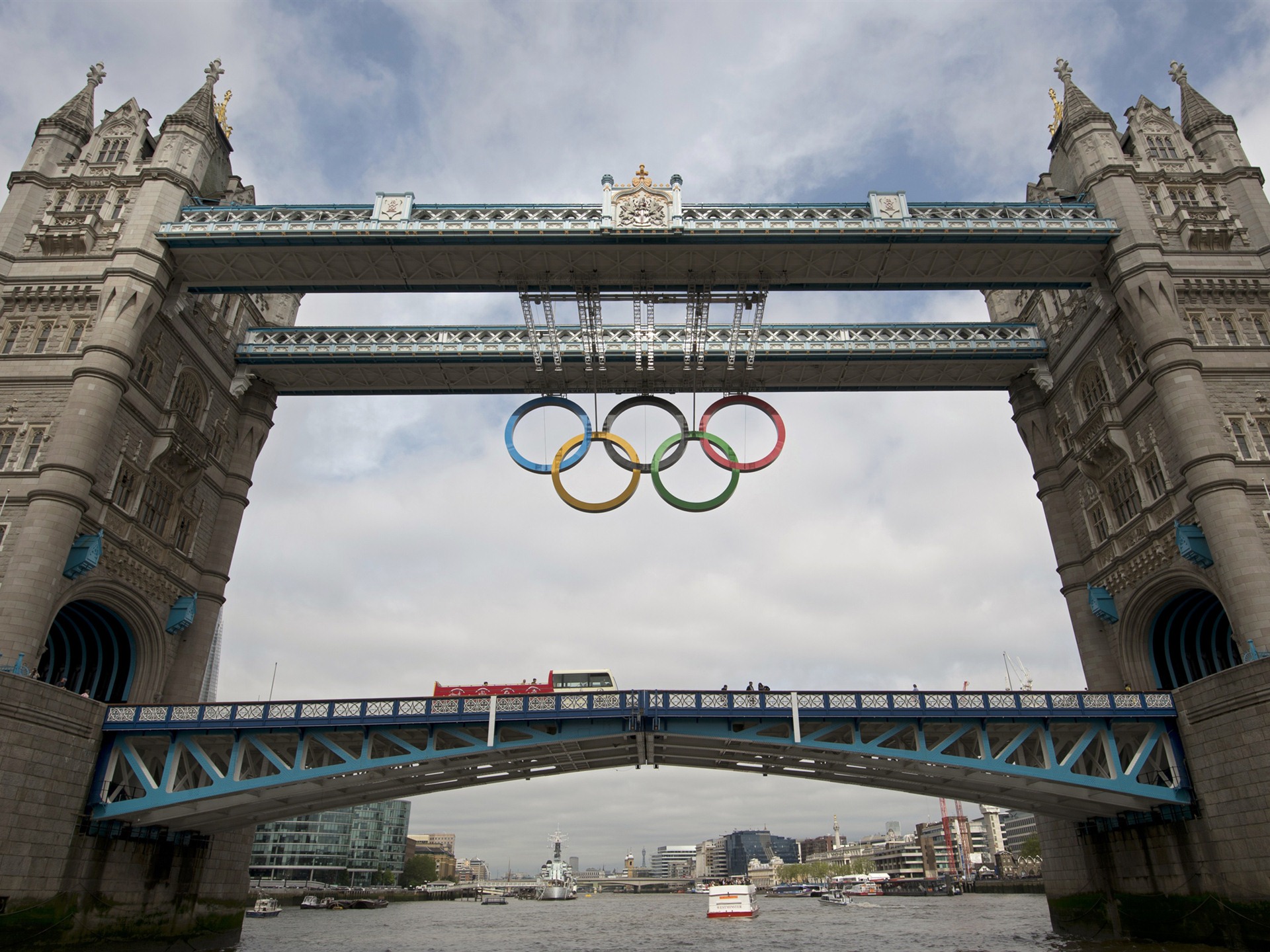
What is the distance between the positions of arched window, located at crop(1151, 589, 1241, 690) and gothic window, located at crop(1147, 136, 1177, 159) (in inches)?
963

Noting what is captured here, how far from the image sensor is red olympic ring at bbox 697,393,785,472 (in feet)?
149

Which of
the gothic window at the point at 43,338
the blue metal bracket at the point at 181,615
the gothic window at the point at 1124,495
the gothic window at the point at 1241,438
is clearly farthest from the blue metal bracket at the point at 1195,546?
the gothic window at the point at 43,338

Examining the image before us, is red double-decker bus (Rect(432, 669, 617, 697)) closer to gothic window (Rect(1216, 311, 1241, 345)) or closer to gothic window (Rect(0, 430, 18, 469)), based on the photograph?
gothic window (Rect(0, 430, 18, 469))

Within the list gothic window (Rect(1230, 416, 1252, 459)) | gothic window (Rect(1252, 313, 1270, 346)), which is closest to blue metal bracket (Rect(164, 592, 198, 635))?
gothic window (Rect(1230, 416, 1252, 459))

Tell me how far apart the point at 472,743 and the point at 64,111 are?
133ft

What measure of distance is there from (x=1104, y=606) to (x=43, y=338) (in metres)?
52.8

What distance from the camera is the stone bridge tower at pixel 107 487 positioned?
30125mm

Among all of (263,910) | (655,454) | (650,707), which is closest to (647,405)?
(655,454)

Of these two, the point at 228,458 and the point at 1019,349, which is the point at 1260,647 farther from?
the point at 228,458

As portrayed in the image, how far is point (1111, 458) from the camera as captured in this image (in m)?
41.4

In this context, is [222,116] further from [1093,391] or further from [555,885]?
[555,885]

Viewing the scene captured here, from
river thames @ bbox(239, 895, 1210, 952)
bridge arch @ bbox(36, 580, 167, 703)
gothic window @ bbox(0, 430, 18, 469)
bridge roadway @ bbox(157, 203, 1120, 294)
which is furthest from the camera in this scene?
river thames @ bbox(239, 895, 1210, 952)

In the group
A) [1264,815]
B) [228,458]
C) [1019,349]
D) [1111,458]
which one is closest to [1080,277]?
[1019,349]

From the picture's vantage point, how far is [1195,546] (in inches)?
1347
